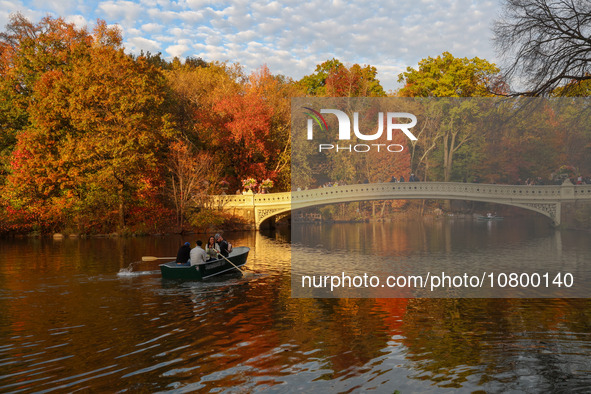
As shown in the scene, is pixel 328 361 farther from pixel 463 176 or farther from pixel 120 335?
pixel 463 176

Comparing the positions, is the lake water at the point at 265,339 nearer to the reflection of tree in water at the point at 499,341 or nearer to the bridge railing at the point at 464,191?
the reflection of tree in water at the point at 499,341

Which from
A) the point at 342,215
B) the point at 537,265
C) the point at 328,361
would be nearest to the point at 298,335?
the point at 328,361

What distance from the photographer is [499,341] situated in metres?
9.23

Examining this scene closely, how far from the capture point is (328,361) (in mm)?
8227

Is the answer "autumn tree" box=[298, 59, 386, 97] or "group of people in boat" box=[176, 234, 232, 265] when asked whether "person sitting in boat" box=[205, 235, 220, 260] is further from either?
"autumn tree" box=[298, 59, 386, 97]

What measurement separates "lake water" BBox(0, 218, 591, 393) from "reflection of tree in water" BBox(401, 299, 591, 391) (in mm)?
26

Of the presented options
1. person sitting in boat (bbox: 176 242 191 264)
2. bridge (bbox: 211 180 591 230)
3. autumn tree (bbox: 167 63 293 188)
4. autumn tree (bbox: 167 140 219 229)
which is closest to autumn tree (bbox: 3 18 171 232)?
autumn tree (bbox: 167 140 219 229)

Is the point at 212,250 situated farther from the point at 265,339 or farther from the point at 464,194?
the point at 464,194

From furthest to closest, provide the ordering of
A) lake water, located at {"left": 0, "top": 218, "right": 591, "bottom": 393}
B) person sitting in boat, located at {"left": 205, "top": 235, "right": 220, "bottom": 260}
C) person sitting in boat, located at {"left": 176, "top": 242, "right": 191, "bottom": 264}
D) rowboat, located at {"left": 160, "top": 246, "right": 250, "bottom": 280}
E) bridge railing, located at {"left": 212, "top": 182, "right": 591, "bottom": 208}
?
1. bridge railing, located at {"left": 212, "top": 182, "right": 591, "bottom": 208}
2. person sitting in boat, located at {"left": 205, "top": 235, "right": 220, "bottom": 260}
3. person sitting in boat, located at {"left": 176, "top": 242, "right": 191, "bottom": 264}
4. rowboat, located at {"left": 160, "top": 246, "right": 250, "bottom": 280}
5. lake water, located at {"left": 0, "top": 218, "right": 591, "bottom": 393}

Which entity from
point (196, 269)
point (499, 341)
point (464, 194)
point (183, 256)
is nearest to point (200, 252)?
point (196, 269)

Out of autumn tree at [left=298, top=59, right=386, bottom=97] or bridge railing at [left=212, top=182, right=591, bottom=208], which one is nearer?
bridge railing at [left=212, top=182, right=591, bottom=208]

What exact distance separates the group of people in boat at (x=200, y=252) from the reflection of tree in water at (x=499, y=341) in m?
6.63

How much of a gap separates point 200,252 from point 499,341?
954 centimetres

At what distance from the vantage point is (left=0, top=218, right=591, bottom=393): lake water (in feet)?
24.1
